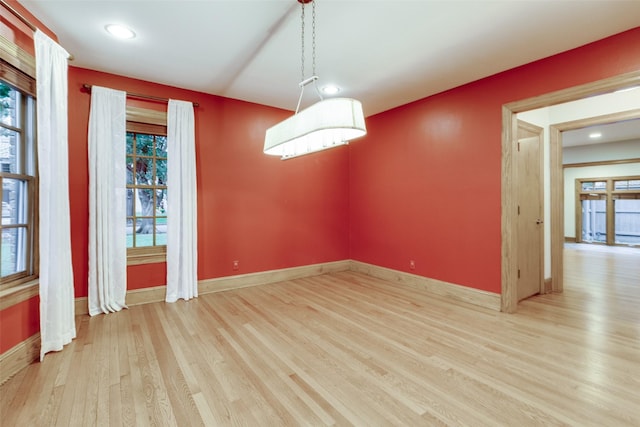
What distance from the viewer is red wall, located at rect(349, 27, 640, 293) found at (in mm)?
3047

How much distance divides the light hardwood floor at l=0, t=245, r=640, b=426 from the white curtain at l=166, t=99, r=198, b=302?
35 cm

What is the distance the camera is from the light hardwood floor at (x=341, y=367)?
1798 millimetres

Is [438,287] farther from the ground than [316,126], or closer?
closer

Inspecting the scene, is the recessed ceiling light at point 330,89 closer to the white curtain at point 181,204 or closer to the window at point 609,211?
the white curtain at point 181,204

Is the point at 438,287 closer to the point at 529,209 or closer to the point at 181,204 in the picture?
the point at 529,209

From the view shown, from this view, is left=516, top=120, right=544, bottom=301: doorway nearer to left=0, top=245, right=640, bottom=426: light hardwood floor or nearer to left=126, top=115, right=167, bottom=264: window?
Result: left=0, top=245, right=640, bottom=426: light hardwood floor

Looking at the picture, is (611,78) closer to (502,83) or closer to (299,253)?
(502,83)

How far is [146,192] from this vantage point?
3.97m

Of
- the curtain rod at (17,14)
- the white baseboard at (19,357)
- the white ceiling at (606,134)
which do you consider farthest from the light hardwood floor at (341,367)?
the white ceiling at (606,134)

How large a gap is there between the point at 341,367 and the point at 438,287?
2.41 metres

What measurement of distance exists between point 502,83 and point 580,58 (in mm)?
718

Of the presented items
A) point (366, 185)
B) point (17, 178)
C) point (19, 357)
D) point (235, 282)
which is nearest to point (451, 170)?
point (366, 185)

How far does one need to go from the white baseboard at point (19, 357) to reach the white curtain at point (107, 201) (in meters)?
0.96

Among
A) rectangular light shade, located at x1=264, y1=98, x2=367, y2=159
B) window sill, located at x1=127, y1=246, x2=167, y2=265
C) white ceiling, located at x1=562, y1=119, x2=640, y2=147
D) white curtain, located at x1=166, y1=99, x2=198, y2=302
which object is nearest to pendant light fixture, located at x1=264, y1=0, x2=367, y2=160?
rectangular light shade, located at x1=264, y1=98, x2=367, y2=159
